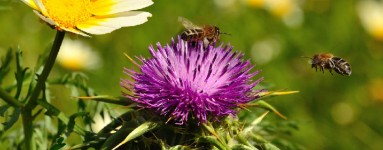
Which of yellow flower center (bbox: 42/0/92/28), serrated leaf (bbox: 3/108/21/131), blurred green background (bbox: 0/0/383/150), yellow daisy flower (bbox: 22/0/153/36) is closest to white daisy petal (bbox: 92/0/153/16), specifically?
yellow daisy flower (bbox: 22/0/153/36)

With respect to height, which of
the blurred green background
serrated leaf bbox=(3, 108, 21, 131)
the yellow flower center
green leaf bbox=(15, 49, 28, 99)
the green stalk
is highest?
the blurred green background

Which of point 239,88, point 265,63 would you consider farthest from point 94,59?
point 239,88

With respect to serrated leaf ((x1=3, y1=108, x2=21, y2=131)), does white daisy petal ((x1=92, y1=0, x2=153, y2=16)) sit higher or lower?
higher

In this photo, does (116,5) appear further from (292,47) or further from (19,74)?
(292,47)

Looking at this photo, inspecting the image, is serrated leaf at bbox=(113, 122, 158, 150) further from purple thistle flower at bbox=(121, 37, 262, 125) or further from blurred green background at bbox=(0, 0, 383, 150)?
blurred green background at bbox=(0, 0, 383, 150)

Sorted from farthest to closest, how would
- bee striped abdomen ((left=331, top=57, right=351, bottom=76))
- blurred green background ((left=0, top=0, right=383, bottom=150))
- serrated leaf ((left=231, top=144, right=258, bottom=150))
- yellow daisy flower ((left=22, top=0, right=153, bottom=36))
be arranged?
blurred green background ((left=0, top=0, right=383, bottom=150)) < bee striped abdomen ((left=331, top=57, right=351, bottom=76)) < serrated leaf ((left=231, top=144, right=258, bottom=150)) < yellow daisy flower ((left=22, top=0, right=153, bottom=36))

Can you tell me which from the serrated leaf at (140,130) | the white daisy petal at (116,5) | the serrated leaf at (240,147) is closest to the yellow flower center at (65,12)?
the white daisy petal at (116,5)
